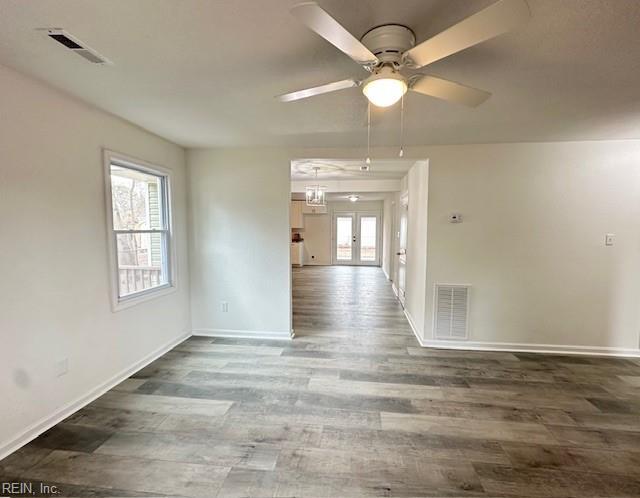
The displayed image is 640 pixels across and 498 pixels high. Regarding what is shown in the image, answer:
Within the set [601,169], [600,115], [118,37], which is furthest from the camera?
[601,169]

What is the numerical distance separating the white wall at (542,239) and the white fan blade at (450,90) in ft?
6.39

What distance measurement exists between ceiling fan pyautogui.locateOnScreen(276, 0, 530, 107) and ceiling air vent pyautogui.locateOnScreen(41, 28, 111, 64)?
109 cm

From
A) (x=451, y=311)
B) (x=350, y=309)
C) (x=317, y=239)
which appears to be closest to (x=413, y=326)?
(x=451, y=311)

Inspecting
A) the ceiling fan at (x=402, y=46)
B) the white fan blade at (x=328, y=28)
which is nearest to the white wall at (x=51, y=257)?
the ceiling fan at (x=402, y=46)

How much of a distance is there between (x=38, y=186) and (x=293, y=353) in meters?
2.71

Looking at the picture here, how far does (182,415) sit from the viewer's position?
2.28 metres

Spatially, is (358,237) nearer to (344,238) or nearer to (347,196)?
(344,238)

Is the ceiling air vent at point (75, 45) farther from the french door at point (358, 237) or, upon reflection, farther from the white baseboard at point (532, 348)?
the french door at point (358, 237)

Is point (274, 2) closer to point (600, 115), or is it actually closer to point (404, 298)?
point (600, 115)

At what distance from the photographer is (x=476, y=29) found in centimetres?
108

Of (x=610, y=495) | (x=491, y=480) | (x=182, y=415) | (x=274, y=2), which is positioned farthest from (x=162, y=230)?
(x=610, y=495)

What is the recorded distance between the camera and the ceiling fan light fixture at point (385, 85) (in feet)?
4.51

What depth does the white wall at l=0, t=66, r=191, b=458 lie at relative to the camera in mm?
1870

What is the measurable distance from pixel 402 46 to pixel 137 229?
2948 millimetres
